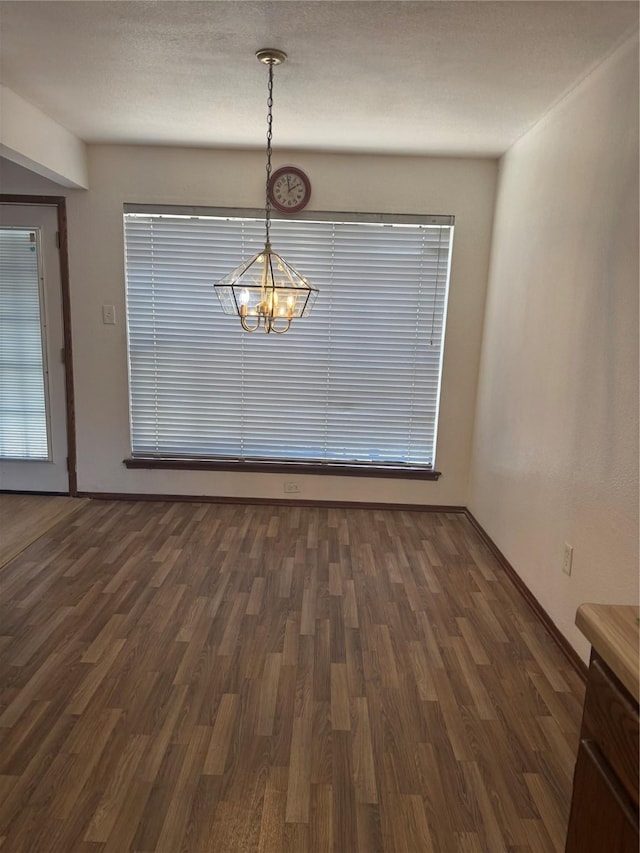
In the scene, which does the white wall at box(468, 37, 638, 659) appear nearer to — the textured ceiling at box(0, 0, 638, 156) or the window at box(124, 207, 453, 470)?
the textured ceiling at box(0, 0, 638, 156)

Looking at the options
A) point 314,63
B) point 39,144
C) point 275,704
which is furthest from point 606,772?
point 39,144

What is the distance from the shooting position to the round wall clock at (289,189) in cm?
368

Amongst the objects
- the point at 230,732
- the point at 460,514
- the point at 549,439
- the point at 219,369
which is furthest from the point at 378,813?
the point at 219,369

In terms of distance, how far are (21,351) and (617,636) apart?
426 cm

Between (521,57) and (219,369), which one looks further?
(219,369)

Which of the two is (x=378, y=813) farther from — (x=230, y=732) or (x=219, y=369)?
(x=219, y=369)

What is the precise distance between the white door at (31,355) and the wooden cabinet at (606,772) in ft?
13.2

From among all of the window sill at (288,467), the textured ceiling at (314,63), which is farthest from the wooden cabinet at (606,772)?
the window sill at (288,467)

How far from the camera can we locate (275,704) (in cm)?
203

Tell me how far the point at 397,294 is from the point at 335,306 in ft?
1.54

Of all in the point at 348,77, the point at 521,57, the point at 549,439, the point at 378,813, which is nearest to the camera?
the point at 378,813

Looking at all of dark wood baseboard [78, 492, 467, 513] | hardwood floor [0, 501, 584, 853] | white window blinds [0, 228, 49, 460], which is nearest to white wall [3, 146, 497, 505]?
dark wood baseboard [78, 492, 467, 513]

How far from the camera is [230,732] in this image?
1882mm

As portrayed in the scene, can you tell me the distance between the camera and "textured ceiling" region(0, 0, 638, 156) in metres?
1.96
